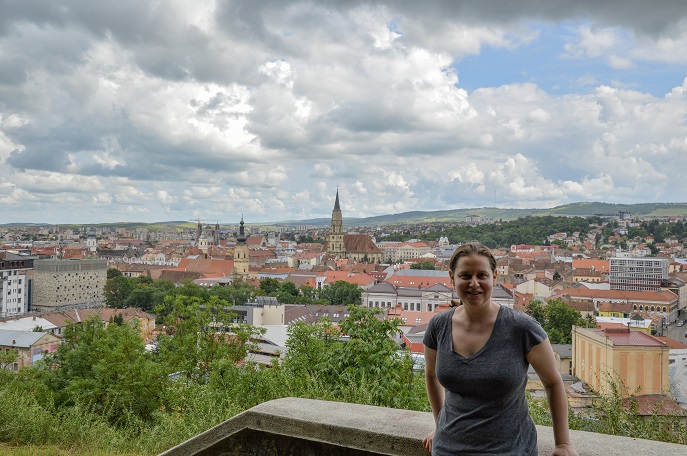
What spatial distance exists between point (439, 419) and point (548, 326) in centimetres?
4802

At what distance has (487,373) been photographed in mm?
2207

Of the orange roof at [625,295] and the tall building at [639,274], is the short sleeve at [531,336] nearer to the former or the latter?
the orange roof at [625,295]

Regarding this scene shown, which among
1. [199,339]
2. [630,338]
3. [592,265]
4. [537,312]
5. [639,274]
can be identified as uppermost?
[199,339]

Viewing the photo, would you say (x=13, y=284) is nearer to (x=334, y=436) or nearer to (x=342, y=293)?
(x=342, y=293)

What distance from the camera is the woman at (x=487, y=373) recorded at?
2.21 metres

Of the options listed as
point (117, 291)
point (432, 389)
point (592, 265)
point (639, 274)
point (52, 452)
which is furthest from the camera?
point (592, 265)

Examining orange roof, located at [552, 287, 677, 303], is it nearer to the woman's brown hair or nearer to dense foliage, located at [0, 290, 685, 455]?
dense foliage, located at [0, 290, 685, 455]

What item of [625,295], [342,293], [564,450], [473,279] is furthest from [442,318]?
[625,295]

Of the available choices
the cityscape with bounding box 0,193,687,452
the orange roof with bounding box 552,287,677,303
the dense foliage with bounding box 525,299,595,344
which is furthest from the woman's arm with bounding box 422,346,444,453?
the orange roof with bounding box 552,287,677,303

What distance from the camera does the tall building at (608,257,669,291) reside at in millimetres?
77000

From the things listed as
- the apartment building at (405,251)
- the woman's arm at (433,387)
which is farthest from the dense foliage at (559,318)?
the apartment building at (405,251)

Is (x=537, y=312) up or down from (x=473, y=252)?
down

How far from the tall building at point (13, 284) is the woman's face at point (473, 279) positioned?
77146 millimetres

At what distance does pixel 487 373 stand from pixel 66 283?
89909 millimetres
